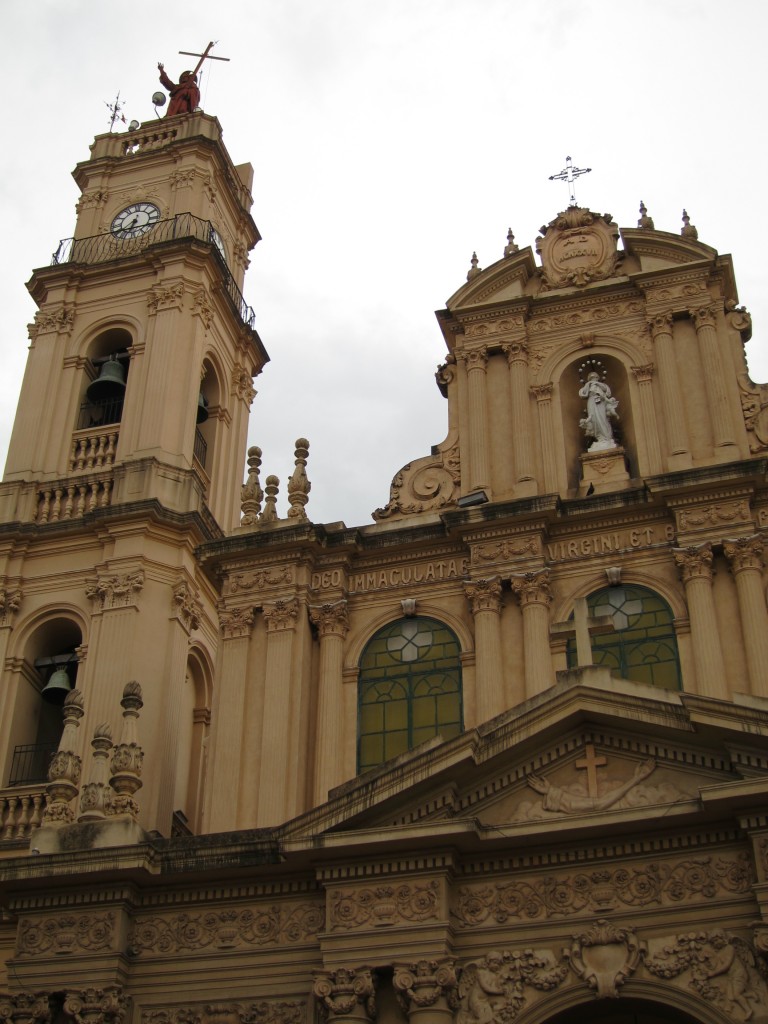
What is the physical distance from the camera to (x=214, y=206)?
28453 millimetres

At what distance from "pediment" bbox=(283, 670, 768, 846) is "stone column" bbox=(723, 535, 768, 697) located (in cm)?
334

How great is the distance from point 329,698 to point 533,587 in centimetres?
313

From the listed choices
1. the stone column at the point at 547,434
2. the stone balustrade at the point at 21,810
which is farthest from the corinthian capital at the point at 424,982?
Result: the stone balustrade at the point at 21,810

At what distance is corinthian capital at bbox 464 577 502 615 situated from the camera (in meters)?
18.5

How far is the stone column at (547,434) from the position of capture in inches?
786

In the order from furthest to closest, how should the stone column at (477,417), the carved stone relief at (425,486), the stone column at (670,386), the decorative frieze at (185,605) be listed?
the decorative frieze at (185,605)
the carved stone relief at (425,486)
the stone column at (477,417)
the stone column at (670,386)

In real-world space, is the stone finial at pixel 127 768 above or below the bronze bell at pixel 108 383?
below

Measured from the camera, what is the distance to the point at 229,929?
1452cm

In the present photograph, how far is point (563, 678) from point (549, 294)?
9114 millimetres

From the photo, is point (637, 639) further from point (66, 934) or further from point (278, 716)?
point (66, 934)

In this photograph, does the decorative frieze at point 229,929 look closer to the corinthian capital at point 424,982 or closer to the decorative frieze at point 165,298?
the corinthian capital at point 424,982

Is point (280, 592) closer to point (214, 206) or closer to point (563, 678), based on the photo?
point (563, 678)

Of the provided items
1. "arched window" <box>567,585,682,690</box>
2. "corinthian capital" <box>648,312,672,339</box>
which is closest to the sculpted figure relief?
"corinthian capital" <box>648,312,672,339</box>

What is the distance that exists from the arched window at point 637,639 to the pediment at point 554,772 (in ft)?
12.0
